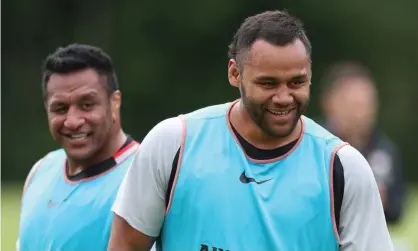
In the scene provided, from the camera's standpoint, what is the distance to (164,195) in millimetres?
4176

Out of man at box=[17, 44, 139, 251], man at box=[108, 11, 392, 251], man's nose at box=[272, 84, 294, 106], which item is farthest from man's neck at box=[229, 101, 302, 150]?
man at box=[17, 44, 139, 251]

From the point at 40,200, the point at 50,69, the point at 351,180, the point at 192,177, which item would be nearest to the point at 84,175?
the point at 40,200

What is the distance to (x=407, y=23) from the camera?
2372 centimetres

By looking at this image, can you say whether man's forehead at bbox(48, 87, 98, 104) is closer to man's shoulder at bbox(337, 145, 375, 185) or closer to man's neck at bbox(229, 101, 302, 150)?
man's neck at bbox(229, 101, 302, 150)

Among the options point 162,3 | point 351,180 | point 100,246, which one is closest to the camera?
point 351,180

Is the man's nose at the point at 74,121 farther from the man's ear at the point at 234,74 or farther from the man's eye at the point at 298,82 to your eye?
the man's eye at the point at 298,82

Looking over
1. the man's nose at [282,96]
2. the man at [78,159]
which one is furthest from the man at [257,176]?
the man at [78,159]

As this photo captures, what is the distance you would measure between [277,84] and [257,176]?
0.38 metres

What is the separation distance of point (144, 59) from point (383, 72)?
545cm

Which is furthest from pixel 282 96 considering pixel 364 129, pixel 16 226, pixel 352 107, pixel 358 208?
pixel 16 226

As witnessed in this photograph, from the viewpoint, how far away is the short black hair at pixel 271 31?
4.09m

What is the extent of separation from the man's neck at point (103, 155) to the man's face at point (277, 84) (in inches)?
48.0

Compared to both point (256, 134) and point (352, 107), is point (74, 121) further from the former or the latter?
point (352, 107)

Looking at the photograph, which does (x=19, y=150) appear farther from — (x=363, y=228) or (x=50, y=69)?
(x=363, y=228)
